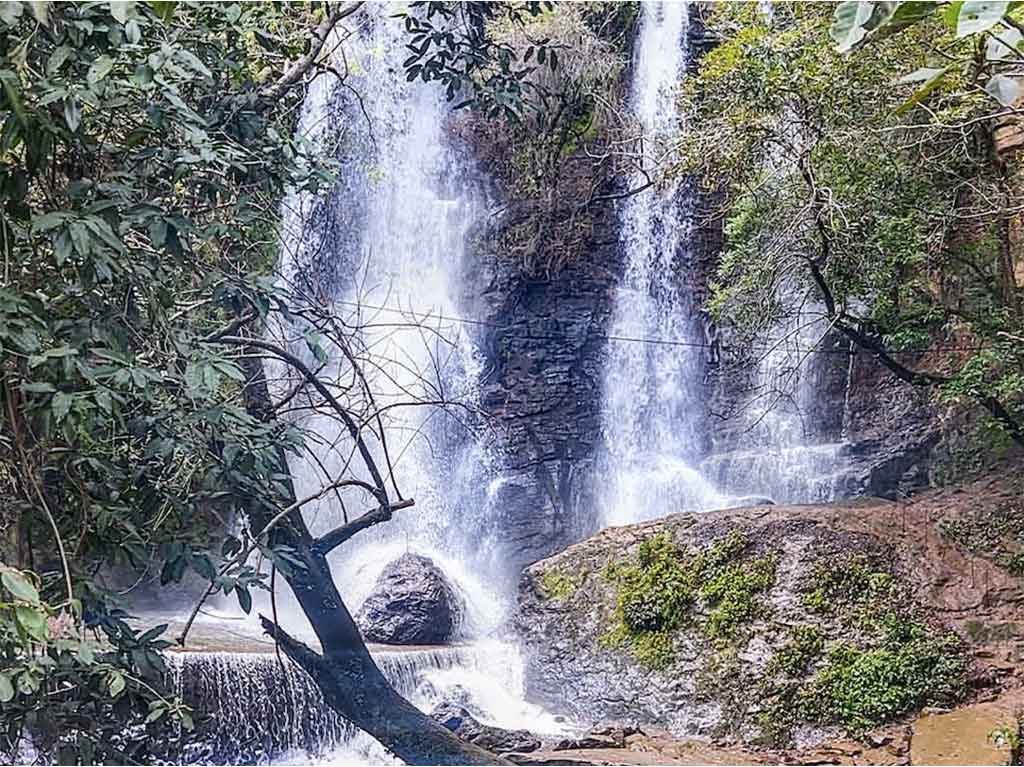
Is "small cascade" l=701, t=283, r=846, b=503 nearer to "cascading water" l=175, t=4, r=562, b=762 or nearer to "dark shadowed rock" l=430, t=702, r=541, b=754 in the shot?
"cascading water" l=175, t=4, r=562, b=762

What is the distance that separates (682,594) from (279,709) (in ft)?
9.28

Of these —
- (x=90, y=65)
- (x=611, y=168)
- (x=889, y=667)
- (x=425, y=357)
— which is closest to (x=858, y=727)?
(x=889, y=667)

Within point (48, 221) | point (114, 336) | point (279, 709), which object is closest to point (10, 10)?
point (48, 221)

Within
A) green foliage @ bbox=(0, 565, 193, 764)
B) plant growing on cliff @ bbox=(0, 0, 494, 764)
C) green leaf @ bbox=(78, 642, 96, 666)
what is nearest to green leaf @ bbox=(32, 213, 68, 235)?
plant growing on cliff @ bbox=(0, 0, 494, 764)

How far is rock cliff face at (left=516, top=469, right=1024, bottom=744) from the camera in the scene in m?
5.89

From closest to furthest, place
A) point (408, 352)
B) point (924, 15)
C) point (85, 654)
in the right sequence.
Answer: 1. point (924, 15)
2. point (85, 654)
3. point (408, 352)

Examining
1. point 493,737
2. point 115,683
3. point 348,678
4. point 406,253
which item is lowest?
point 493,737

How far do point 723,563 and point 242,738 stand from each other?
342 cm

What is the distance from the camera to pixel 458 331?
1096 centimetres

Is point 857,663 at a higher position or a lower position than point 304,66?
lower

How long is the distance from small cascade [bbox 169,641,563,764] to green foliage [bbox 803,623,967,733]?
176cm

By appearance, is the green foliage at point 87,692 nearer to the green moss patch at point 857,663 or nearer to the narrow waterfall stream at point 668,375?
the green moss patch at point 857,663

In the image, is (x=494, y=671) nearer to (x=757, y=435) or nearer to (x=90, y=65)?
(x=757, y=435)

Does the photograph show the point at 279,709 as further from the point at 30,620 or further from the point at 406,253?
the point at 406,253
